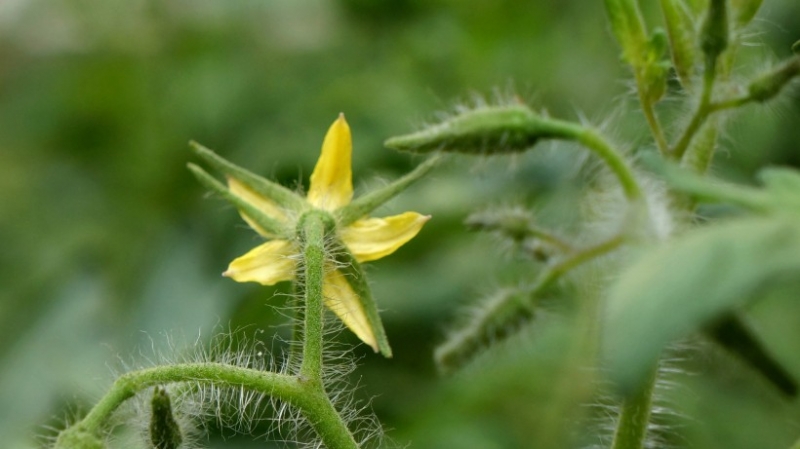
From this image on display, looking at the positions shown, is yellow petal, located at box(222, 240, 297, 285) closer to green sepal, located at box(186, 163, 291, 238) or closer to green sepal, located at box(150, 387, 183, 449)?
green sepal, located at box(186, 163, 291, 238)

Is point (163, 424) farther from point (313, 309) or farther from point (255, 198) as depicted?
point (255, 198)

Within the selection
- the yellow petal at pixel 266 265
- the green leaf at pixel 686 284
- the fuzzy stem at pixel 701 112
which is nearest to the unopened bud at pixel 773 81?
the fuzzy stem at pixel 701 112

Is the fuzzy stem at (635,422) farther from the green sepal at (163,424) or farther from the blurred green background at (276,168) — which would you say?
the green sepal at (163,424)

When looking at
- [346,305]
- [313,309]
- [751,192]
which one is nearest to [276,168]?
[346,305]

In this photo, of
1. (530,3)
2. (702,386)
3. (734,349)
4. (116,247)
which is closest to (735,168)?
(702,386)

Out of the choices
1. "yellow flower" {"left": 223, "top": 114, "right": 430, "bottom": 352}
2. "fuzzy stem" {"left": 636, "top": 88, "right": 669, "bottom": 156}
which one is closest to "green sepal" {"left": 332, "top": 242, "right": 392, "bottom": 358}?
"yellow flower" {"left": 223, "top": 114, "right": 430, "bottom": 352}
